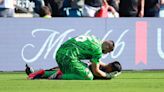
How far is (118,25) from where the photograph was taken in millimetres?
18562

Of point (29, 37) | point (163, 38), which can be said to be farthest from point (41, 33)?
point (163, 38)

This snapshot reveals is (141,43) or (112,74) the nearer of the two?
(112,74)

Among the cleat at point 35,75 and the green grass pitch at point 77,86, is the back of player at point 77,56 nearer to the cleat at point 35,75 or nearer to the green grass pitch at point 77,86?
the green grass pitch at point 77,86

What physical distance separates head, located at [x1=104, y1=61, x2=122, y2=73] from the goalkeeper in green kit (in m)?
0.09

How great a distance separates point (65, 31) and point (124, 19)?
1.72 metres

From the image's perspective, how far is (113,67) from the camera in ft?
44.8

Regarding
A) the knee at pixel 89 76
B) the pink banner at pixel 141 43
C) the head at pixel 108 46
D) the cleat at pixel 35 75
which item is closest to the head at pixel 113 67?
the knee at pixel 89 76

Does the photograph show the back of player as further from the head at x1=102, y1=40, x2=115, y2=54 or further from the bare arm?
the bare arm

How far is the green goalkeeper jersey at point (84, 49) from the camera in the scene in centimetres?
1309

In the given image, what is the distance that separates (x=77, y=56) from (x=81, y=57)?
3.5 inches

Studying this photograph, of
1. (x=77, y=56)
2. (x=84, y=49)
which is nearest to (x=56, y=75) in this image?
(x=77, y=56)

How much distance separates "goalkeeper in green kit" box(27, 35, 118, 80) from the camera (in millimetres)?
13141

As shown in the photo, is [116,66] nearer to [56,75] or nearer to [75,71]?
[75,71]

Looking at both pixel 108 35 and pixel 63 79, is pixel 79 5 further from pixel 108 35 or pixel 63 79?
pixel 63 79
